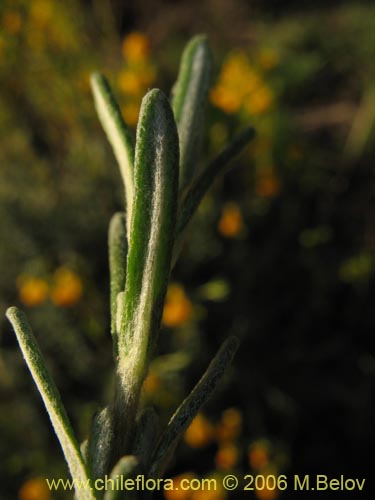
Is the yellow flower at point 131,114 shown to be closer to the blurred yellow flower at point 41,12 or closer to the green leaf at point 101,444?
the blurred yellow flower at point 41,12

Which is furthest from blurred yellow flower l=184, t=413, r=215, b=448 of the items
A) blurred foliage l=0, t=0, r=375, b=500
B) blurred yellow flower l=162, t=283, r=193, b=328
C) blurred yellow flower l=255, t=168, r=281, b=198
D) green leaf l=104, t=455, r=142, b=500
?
green leaf l=104, t=455, r=142, b=500

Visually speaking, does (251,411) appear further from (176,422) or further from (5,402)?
(176,422)

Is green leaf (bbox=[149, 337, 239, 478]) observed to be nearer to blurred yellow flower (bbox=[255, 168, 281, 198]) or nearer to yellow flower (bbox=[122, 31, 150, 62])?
blurred yellow flower (bbox=[255, 168, 281, 198])

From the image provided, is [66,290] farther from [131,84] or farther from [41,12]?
[41,12]

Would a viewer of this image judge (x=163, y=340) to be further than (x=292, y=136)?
No

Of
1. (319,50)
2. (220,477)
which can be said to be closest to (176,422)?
(220,477)
